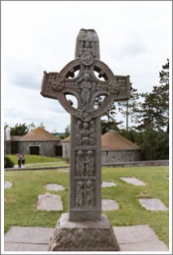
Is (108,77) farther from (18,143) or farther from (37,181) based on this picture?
(18,143)

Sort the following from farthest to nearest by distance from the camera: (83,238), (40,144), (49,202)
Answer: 1. (40,144)
2. (49,202)
3. (83,238)

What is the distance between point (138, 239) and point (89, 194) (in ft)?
3.62

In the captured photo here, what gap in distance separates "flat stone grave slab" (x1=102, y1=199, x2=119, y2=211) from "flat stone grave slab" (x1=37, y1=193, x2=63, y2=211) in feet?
3.02

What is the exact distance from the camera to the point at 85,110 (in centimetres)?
407

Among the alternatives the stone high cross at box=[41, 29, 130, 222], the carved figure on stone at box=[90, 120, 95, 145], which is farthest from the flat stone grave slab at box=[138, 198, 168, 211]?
the carved figure on stone at box=[90, 120, 95, 145]

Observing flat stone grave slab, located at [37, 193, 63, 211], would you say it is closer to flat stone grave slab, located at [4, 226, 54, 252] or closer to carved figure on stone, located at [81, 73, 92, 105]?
flat stone grave slab, located at [4, 226, 54, 252]

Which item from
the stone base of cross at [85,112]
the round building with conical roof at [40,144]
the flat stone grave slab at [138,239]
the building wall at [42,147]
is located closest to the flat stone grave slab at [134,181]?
the flat stone grave slab at [138,239]

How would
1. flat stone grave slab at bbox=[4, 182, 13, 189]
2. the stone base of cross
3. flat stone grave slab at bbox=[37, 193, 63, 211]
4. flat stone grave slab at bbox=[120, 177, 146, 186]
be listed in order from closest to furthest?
1. the stone base of cross
2. flat stone grave slab at bbox=[37, 193, 63, 211]
3. flat stone grave slab at bbox=[4, 182, 13, 189]
4. flat stone grave slab at bbox=[120, 177, 146, 186]

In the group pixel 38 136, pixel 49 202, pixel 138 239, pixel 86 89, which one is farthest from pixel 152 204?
pixel 38 136

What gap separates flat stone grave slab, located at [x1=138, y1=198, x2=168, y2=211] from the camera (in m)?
6.14

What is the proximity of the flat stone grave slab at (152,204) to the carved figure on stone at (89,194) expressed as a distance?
2434mm

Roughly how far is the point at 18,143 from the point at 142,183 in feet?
75.7

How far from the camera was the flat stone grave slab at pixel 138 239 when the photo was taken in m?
4.06

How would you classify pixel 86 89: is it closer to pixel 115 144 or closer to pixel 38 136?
pixel 115 144
